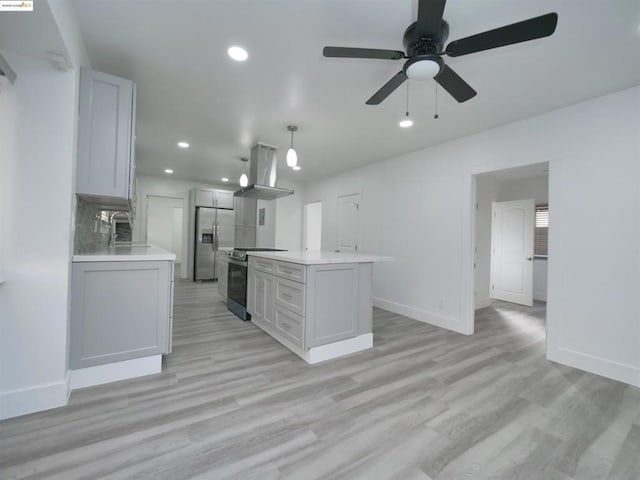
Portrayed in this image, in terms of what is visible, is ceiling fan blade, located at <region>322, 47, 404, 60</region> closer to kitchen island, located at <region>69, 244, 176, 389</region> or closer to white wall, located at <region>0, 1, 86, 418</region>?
white wall, located at <region>0, 1, 86, 418</region>

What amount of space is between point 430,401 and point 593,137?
2.74 metres

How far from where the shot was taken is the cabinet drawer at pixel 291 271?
253cm

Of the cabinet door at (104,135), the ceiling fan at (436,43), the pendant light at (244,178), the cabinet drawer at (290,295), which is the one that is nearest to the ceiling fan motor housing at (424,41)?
the ceiling fan at (436,43)

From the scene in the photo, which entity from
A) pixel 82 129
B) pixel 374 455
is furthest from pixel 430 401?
pixel 82 129

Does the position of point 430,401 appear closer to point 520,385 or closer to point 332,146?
point 520,385

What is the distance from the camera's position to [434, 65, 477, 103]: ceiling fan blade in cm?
173

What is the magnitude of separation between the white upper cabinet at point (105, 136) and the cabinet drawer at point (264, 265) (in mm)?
1451

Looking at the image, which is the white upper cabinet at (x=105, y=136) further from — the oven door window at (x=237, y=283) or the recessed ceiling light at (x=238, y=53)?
the oven door window at (x=237, y=283)

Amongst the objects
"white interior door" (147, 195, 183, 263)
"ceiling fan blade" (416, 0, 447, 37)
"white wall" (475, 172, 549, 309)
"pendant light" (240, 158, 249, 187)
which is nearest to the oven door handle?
"pendant light" (240, 158, 249, 187)

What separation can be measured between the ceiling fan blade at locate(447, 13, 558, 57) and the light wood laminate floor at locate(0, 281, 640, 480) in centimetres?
214

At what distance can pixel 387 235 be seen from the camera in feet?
15.2

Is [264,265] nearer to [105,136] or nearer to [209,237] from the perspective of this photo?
[105,136]

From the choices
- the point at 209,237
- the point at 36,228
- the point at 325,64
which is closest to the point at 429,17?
the point at 325,64

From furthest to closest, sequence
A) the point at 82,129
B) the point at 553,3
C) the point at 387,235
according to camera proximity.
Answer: the point at 387,235 → the point at 82,129 → the point at 553,3
